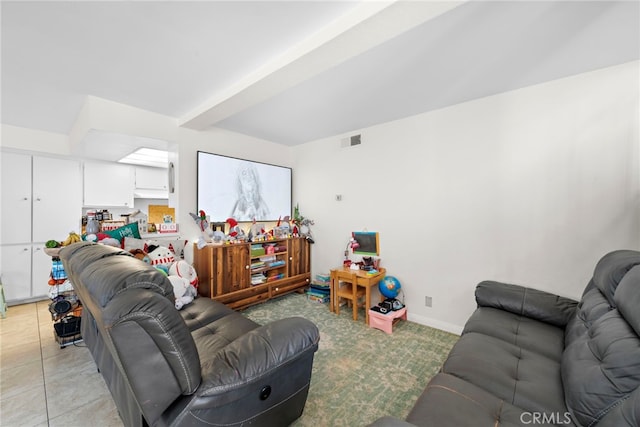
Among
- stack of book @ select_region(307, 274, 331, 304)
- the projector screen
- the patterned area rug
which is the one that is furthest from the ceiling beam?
stack of book @ select_region(307, 274, 331, 304)

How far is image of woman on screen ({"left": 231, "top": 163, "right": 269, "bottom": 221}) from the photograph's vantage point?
3498 mm

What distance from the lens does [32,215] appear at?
348 centimetres

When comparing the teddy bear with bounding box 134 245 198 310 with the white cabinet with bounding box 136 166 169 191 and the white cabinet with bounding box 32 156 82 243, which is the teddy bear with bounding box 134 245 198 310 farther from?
the white cabinet with bounding box 136 166 169 191

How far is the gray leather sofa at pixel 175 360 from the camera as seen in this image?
2.85 ft

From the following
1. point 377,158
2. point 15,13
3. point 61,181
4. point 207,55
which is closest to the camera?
point 15,13

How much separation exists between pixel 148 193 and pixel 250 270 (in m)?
3.06

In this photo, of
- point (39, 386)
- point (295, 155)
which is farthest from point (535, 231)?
point (39, 386)

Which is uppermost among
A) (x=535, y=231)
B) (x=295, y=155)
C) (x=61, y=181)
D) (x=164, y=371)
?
(x=295, y=155)

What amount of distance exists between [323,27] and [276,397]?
2148 mm

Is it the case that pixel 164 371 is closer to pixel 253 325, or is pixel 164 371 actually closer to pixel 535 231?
pixel 253 325

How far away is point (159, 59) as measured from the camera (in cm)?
182

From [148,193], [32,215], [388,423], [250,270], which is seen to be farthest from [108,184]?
[388,423]

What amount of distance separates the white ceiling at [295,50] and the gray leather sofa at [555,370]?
58.2 inches

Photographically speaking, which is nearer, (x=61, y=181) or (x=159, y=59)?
(x=159, y=59)
